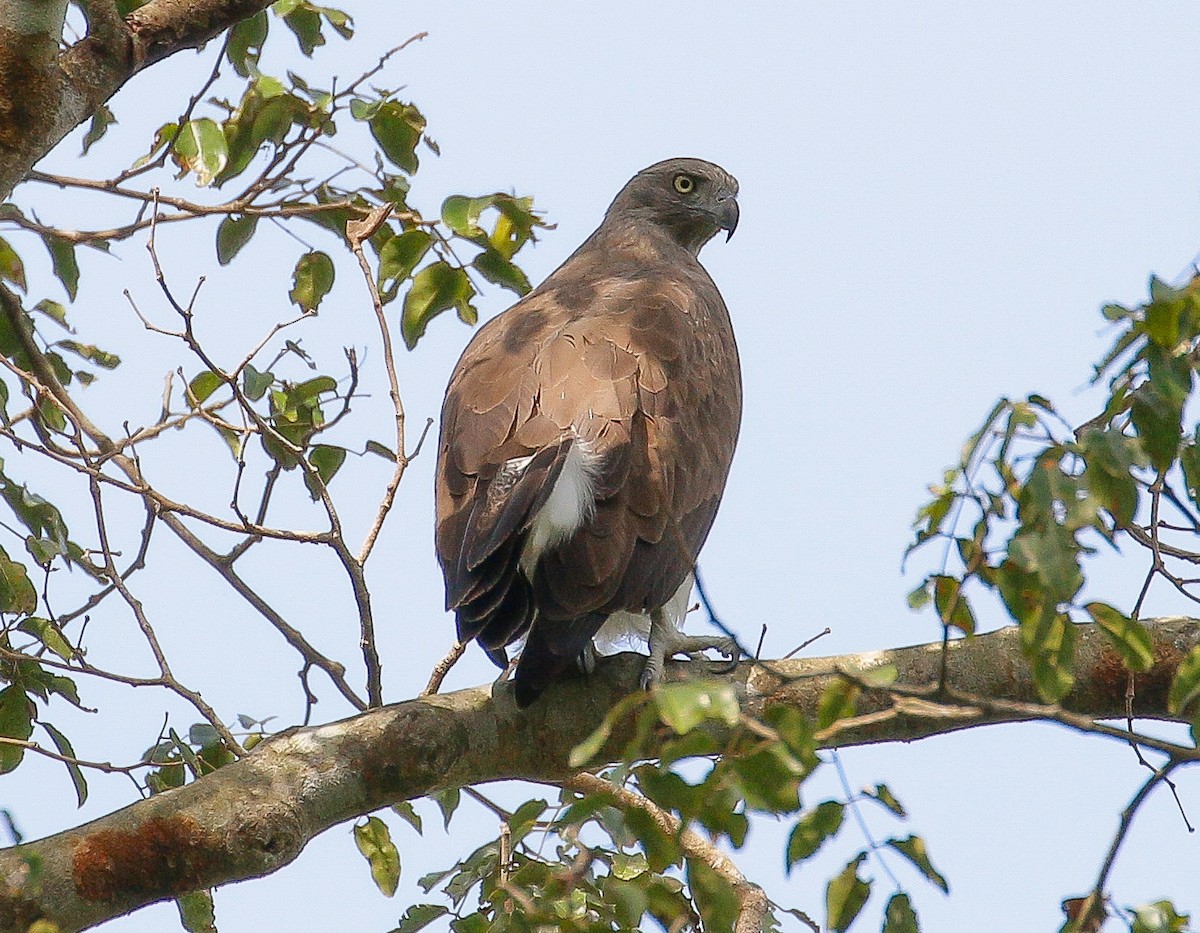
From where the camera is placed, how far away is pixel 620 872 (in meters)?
3.61

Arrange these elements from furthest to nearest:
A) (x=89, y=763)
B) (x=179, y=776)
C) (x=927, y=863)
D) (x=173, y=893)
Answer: (x=179, y=776), (x=89, y=763), (x=173, y=893), (x=927, y=863)

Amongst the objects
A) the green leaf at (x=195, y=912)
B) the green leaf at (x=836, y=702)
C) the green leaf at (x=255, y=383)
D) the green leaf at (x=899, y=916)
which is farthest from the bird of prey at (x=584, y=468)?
the green leaf at (x=836, y=702)

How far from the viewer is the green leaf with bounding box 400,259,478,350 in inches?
169

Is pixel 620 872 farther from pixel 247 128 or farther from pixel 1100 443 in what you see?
pixel 247 128

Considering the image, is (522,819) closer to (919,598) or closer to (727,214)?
(919,598)

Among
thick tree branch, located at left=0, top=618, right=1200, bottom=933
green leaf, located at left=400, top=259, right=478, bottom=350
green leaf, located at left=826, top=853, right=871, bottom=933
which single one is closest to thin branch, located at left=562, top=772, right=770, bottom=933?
thick tree branch, located at left=0, top=618, right=1200, bottom=933

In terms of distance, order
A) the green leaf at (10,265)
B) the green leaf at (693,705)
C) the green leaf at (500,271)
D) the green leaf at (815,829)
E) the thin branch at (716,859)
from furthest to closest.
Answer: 1. the green leaf at (10,265)
2. the green leaf at (500,271)
3. the thin branch at (716,859)
4. the green leaf at (815,829)
5. the green leaf at (693,705)

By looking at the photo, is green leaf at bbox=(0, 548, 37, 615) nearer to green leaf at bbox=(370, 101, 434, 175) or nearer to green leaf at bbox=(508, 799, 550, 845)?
green leaf at bbox=(370, 101, 434, 175)

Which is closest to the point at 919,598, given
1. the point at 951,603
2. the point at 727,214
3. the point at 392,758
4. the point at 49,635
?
the point at 951,603

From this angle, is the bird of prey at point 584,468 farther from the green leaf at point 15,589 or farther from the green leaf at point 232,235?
the green leaf at point 15,589

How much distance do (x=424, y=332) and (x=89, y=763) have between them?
1433 mm

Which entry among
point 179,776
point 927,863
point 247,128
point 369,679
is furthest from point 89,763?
point 927,863

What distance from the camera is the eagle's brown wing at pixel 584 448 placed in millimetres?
3846

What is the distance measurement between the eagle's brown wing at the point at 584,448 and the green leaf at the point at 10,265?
1.31 metres
